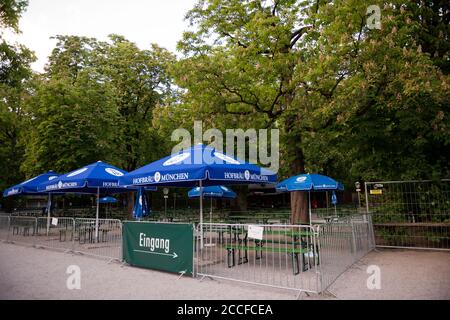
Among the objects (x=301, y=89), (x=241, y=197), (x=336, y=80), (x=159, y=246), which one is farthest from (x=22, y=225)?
(x=241, y=197)

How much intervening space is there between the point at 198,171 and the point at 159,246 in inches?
82.9

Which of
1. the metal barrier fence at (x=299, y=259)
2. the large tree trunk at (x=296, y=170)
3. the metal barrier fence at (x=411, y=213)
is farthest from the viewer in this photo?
the large tree trunk at (x=296, y=170)

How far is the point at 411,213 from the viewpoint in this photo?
10.7 metres

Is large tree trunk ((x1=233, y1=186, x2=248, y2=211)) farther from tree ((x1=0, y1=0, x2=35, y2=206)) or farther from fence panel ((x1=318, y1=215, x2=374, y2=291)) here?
fence panel ((x1=318, y1=215, x2=374, y2=291))

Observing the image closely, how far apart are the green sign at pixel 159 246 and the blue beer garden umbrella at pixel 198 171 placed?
126cm

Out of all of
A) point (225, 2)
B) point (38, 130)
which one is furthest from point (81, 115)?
point (225, 2)

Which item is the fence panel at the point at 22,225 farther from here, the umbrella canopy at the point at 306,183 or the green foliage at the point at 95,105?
the umbrella canopy at the point at 306,183

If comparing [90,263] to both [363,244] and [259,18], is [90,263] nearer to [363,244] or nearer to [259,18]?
[363,244]

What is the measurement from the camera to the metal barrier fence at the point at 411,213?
10234 mm

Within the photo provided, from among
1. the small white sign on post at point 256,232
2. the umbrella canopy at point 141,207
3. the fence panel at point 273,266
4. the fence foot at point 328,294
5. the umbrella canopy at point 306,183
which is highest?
the umbrella canopy at point 306,183

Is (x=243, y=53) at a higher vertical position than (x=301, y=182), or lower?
higher

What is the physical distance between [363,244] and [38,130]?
19190 millimetres

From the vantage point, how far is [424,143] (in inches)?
412

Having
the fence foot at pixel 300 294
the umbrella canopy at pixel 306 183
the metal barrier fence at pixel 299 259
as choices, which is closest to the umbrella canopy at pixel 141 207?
the metal barrier fence at pixel 299 259
